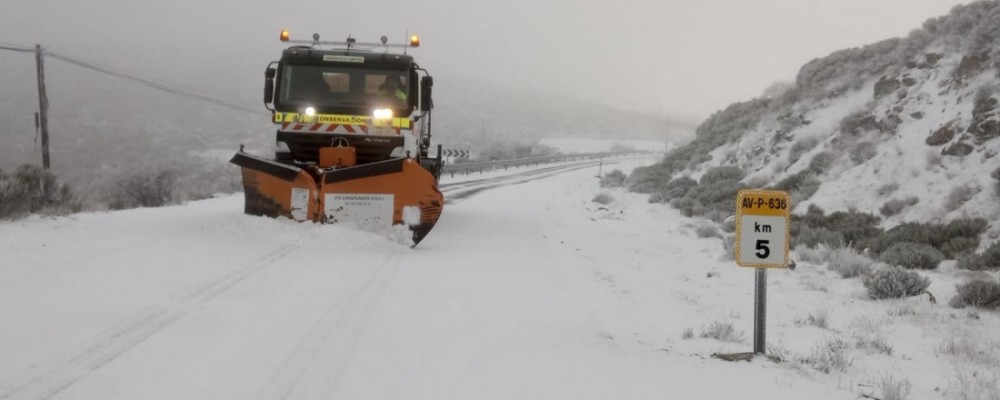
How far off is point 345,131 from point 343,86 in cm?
80

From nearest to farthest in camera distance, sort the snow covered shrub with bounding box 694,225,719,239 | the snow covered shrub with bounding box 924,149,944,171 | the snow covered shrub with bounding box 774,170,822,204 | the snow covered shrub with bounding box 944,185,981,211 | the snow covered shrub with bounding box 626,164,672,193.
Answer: the snow covered shrub with bounding box 944,185,981,211, the snow covered shrub with bounding box 924,149,944,171, the snow covered shrub with bounding box 694,225,719,239, the snow covered shrub with bounding box 774,170,822,204, the snow covered shrub with bounding box 626,164,672,193

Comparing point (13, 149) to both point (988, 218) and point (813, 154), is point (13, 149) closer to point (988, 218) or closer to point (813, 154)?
point (813, 154)

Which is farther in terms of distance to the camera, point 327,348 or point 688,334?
point 688,334

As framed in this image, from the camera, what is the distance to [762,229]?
4.62 m

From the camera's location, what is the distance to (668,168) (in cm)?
2438

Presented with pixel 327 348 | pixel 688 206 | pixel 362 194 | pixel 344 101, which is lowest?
pixel 327 348

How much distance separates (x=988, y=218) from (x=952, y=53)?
25.9ft

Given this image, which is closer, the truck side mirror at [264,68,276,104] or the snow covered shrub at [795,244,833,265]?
the snow covered shrub at [795,244,833,265]

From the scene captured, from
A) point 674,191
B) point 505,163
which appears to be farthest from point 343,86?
point 505,163

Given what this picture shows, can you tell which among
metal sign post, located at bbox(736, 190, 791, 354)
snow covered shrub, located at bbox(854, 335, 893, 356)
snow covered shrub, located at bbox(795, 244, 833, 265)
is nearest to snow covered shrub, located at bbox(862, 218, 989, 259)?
snow covered shrub, located at bbox(795, 244, 833, 265)

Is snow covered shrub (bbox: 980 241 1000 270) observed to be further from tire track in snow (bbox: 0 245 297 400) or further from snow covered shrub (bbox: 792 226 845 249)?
tire track in snow (bbox: 0 245 297 400)

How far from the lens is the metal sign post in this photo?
4.57 meters

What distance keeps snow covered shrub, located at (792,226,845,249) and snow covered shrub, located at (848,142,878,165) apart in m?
3.62

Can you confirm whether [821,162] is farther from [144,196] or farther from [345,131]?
[144,196]
